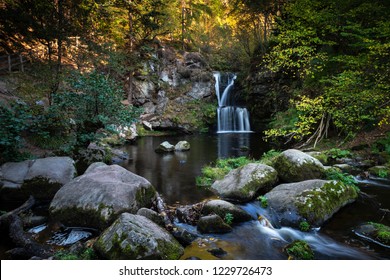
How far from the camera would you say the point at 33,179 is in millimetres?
6504

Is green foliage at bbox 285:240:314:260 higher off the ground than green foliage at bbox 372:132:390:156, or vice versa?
green foliage at bbox 372:132:390:156

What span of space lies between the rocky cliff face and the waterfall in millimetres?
842

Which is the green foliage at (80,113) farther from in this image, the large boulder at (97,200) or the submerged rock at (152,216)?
the submerged rock at (152,216)

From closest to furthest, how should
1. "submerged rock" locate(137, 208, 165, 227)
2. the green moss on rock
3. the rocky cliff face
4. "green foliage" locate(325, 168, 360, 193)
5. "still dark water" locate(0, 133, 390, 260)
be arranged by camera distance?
"still dark water" locate(0, 133, 390, 260) < "submerged rock" locate(137, 208, 165, 227) < the green moss on rock < "green foliage" locate(325, 168, 360, 193) < the rocky cliff face

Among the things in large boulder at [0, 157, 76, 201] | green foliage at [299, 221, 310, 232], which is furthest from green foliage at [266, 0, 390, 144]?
large boulder at [0, 157, 76, 201]

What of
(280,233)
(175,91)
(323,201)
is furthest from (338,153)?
(175,91)

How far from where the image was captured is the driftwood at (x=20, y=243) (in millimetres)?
4082

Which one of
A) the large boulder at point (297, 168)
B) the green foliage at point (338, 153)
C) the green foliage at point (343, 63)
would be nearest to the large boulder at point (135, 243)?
the large boulder at point (297, 168)

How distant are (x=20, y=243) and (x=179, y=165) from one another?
23.5ft

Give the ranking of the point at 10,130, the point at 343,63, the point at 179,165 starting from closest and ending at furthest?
the point at 10,130
the point at 179,165
the point at 343,63

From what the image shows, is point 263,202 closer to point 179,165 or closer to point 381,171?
point 381,171

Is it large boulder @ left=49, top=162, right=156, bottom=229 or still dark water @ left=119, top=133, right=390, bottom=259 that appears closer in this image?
still dark water @ left=119, top=133, right=390, bottom=259

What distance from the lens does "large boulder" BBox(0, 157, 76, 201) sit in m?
6.38

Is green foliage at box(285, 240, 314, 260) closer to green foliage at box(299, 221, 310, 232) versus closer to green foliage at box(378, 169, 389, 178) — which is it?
green foliage at box(299, 221, 310, 232)
